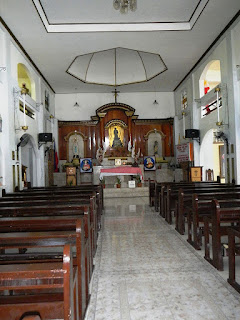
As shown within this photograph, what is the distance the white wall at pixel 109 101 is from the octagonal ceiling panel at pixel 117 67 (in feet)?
4.84

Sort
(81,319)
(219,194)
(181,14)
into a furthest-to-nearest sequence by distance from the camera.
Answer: (181,14) → (219,194) → (81,319)

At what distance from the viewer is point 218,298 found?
3109 mm

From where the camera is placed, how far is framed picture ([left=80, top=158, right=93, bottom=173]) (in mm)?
16094

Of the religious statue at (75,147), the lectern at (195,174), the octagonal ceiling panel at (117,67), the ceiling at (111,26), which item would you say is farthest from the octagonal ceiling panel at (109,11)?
the religious statue at (75,147)

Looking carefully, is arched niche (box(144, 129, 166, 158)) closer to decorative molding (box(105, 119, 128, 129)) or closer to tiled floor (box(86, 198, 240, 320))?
decorative molding (box(105, 119, 128, 129))

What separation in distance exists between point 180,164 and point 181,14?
26.2ft

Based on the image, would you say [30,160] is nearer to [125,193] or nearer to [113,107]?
[125,193]

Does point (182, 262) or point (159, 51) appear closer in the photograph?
point (182, 262)

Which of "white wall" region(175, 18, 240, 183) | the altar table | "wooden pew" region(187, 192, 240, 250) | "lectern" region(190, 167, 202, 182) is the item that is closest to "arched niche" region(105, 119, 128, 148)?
the altar table

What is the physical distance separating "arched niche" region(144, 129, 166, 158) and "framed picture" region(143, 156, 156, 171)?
120 centimetres

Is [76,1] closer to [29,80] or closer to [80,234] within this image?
[29,80]

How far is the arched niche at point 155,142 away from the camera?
57.8 ft

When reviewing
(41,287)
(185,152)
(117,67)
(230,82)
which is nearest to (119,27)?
(230,82)

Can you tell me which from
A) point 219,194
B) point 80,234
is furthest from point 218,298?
point 219,194
